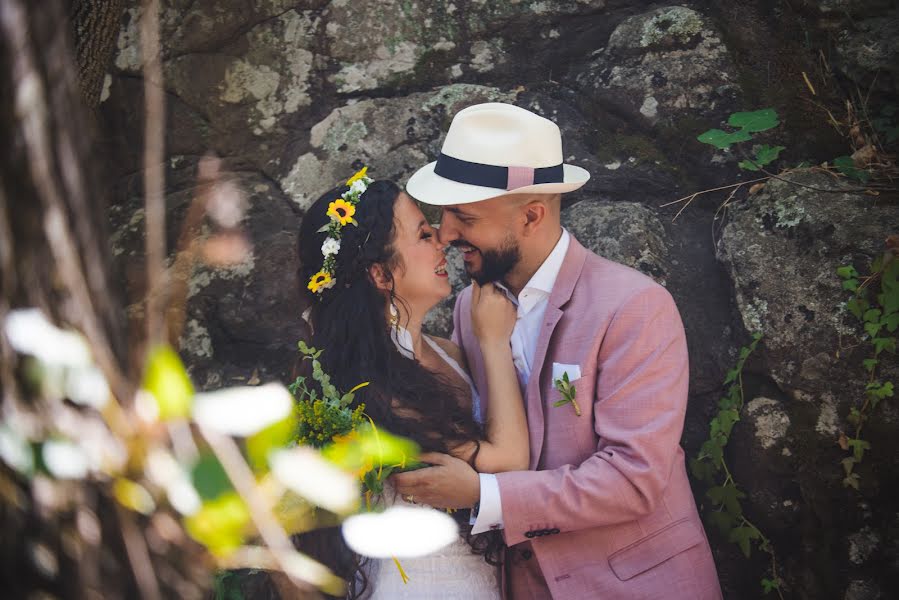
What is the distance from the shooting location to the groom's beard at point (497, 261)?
3449 mm

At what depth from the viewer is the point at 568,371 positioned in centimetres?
314

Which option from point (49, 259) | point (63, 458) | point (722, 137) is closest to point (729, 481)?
point (722, 137)

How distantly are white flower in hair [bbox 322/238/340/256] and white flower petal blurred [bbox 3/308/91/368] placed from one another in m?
2.23

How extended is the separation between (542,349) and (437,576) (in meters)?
1.14

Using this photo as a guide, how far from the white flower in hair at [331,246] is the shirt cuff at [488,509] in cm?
134

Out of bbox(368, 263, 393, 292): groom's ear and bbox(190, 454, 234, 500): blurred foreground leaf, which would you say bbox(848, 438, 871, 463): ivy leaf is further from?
bbox(190, 454, 234, 500): blurred foreground leaf

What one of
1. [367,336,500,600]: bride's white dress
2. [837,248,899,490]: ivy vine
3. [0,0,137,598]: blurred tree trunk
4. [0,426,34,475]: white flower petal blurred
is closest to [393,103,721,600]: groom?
[367,336,500,600]: bride's white dress

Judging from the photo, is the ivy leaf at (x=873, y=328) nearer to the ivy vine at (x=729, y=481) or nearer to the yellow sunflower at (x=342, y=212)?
the ivy vine at (x=729, y=481)

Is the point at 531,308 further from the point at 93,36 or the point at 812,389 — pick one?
the point at 93,36

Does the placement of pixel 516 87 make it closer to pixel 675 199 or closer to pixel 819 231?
pixel 675 199

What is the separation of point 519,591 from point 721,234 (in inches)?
89.3

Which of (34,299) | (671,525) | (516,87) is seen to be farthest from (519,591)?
Answer: (516,87)

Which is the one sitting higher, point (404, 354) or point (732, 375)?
point (404, 354)

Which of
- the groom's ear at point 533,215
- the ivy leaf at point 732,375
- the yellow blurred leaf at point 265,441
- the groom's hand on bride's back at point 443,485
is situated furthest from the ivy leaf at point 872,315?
the yellow blurred leaf at point 265,441
